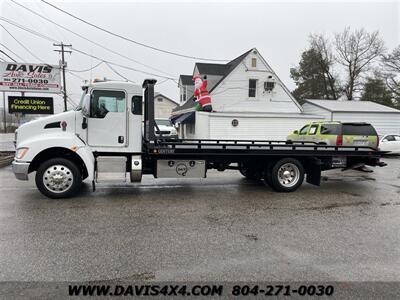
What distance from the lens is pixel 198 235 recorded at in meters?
5.03

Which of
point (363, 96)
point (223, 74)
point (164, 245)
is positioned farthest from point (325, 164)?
point (363, 96)

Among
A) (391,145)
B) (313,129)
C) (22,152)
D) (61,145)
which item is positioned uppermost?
(313,129)

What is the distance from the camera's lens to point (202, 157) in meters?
8.17

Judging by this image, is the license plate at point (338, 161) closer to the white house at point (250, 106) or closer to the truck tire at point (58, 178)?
the truck tire at point (58, 178)

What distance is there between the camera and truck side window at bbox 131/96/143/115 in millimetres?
7508

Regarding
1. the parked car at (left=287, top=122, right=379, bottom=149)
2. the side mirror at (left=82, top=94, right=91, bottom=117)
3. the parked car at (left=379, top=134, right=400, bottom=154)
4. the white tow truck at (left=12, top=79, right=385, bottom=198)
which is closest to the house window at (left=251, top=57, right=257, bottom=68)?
A: the parked car at (left=379, top=134, right=400, bottom=154)

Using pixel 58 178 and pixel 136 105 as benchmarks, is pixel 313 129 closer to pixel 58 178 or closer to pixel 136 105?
pixel 136 105

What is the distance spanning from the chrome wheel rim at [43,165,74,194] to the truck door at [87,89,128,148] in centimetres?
85

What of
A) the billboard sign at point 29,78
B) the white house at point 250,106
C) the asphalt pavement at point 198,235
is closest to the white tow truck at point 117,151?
the asphalt pavement at point 198,235

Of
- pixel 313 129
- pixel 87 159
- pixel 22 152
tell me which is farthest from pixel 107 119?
pixel 313 129

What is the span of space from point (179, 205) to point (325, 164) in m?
4.42

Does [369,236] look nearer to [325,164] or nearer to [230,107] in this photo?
[325,164]

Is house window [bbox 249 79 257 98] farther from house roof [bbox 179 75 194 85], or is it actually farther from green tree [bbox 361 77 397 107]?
green tree [bbox 361 77 397 107]

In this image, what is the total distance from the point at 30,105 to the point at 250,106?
53.3 ft
